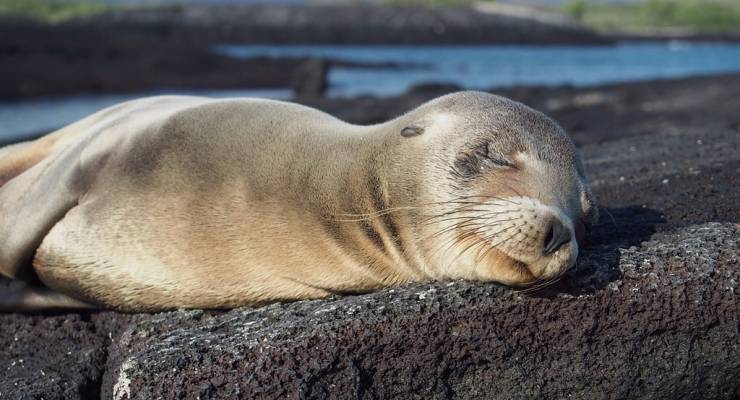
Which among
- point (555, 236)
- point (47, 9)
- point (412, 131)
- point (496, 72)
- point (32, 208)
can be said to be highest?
point (412, 131)

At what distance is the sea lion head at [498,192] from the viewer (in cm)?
373

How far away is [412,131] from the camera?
4375 mm

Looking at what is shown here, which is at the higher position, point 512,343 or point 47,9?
point 512,343

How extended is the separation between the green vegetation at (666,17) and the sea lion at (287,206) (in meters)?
95.1

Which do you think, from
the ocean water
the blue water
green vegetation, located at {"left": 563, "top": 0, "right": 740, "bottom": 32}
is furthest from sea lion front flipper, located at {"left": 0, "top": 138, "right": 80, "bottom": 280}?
green vegetation, located at {"left": 563, "top": 0, "right": 740, "bottom": 32}

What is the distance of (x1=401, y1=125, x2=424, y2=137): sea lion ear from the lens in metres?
4.38

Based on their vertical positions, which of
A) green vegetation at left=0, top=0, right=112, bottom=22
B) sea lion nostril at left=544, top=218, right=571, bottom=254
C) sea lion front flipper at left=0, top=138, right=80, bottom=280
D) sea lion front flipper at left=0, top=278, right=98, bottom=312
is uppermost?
sea lion nostril at left=544, top=218, right=571, bottom=254

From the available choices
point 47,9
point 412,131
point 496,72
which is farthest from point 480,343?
point 47,9

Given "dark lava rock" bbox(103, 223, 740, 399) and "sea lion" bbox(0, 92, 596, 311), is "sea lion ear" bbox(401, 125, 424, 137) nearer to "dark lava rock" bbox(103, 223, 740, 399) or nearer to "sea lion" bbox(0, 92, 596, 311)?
"sea lion" bbox(0, 92, 596, 311)

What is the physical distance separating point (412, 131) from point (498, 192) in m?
0.60

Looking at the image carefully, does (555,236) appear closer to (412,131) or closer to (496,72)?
(412,131)

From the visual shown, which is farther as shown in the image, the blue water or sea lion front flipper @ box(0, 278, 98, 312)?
the blue water

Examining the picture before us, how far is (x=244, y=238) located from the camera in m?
4.51

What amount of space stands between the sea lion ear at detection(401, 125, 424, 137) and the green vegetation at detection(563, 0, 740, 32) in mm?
95321
